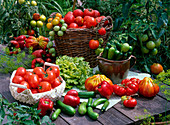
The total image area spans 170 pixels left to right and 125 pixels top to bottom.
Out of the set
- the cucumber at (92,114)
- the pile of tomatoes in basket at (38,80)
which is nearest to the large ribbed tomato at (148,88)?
the cucumber at (92,114)

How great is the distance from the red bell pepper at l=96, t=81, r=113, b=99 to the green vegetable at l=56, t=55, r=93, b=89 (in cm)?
32

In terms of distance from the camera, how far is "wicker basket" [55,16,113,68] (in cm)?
341

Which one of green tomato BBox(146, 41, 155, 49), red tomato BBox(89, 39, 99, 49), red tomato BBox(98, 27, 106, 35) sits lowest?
green tomato BBox(146, 41, 155, 49)

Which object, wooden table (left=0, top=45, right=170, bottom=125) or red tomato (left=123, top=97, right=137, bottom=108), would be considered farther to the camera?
red tomato (left=123, top=97, right=137, bottom=108)

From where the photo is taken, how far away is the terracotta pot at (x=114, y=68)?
10.2 feet

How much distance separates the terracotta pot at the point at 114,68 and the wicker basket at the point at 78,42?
1.45ft

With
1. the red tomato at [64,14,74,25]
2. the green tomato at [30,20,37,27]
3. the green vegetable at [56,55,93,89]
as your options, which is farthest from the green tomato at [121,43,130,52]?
the green tomato at [30,20,37,27]

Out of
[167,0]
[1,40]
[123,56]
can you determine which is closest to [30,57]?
[1,40]

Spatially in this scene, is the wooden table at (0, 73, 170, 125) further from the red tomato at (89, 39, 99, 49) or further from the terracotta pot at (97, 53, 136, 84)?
the red tomato at (89, 39, 99, 49)

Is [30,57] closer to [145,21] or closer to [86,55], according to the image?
[86,55]

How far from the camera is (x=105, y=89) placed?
2.77 meters

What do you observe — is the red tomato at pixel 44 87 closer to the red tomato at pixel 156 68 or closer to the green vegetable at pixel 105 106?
the green vegetable at pixel 105 106

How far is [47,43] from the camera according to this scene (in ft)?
13.7

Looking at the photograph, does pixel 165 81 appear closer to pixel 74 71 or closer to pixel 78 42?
pixel 74 71
